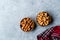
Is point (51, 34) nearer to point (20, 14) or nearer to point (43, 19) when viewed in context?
point (43, 19)

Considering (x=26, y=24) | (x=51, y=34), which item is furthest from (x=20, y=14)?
(x=51, y=34)

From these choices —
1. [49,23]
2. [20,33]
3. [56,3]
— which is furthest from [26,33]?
[56,3]

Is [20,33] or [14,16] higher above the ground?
[14,16]

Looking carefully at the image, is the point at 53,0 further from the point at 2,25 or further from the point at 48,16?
the point at 2,25

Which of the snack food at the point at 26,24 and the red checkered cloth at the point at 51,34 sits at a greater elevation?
the snack food at the point at 26,24

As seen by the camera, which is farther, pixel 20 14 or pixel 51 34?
pixel 20 14
